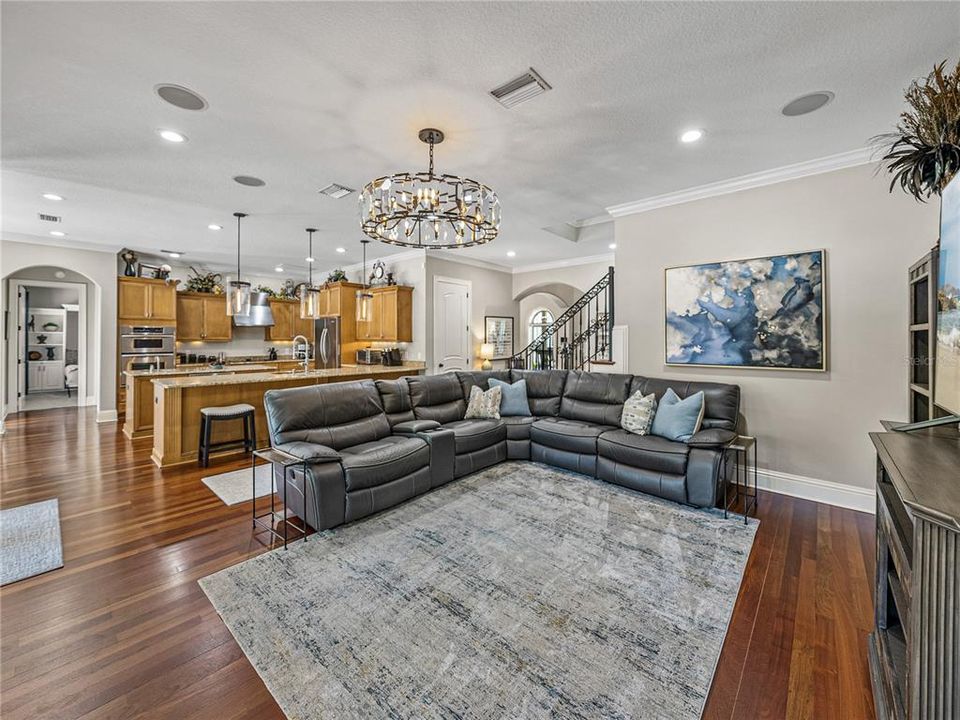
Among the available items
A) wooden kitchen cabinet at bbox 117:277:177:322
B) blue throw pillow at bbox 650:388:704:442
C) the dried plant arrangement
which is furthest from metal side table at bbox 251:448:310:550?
wooden kitchen cabinet at bbox 117:277:177:322

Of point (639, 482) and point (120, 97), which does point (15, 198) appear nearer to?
point (120, 97)

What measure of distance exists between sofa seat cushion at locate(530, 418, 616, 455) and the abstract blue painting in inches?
46.0

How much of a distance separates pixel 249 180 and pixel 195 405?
2.62 metres

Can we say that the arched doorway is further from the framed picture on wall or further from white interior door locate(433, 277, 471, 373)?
the framed picture on wall

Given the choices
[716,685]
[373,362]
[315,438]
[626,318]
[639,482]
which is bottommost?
[716,685]

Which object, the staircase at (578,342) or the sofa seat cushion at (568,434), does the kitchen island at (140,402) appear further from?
the staircase at (578,342)

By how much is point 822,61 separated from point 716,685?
3180mm

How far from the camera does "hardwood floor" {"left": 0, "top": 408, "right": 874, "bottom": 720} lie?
1.62 m

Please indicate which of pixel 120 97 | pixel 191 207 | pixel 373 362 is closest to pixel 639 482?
pixel 120 97

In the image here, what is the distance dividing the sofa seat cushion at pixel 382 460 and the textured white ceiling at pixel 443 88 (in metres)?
2.44

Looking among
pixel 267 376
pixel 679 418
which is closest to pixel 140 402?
pixel 267 376

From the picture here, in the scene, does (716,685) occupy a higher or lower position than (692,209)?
lower

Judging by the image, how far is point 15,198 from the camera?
4430 millimetres

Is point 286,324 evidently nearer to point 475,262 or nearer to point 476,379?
point 475,262
